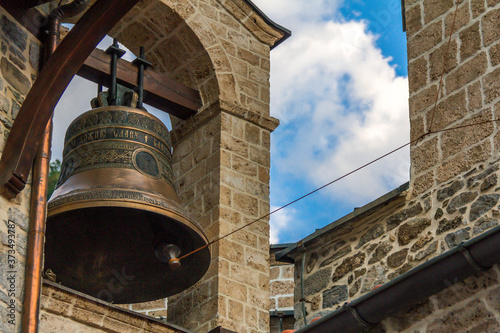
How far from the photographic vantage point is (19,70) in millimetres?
6465

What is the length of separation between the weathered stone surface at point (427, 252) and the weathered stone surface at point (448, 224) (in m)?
0.08

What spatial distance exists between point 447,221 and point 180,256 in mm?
1559

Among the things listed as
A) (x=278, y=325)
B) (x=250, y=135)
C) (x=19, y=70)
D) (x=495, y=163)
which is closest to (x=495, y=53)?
(x=495, y=163)

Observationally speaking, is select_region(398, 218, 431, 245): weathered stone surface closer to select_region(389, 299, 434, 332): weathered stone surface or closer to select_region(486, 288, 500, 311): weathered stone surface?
select_region(389, 299, 434, 332): weathered stone surface

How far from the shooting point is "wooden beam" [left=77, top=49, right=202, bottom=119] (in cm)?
777

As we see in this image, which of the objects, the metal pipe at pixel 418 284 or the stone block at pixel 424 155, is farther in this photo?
the stone block at pixel 424 155

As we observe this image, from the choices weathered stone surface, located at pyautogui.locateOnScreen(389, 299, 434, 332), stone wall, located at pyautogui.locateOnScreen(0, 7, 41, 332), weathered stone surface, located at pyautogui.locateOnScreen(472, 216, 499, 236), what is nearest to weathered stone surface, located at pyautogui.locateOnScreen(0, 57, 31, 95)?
stone wall, located at pyautogui.locateOnScreen(0, 7, 41, 332)

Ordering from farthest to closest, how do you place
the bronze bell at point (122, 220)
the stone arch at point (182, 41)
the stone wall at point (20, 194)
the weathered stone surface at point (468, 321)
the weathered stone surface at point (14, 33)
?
the stone arch at point (182, 41)
the bronze bell at point (122, 220)
the weathered stone surface at point (14, 33)
the weathered stone surface at point (468, 321)
the stone wall at point (20, 194)

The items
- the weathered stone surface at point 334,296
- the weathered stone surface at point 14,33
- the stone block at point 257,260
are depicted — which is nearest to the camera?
the weathered stone surface at point 14,33

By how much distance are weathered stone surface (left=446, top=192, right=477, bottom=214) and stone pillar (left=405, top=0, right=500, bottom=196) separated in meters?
0.17

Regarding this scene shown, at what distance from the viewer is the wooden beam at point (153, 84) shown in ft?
25.5

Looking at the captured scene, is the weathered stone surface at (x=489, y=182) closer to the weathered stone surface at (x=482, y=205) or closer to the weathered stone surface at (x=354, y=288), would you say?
the weathered stone surface at (x=482, y=205)

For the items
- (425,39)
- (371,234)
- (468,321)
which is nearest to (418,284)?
(468,321)

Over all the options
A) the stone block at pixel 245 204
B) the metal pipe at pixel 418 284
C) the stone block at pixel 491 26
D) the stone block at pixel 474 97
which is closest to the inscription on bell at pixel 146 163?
the stone block at pixel 245 204
